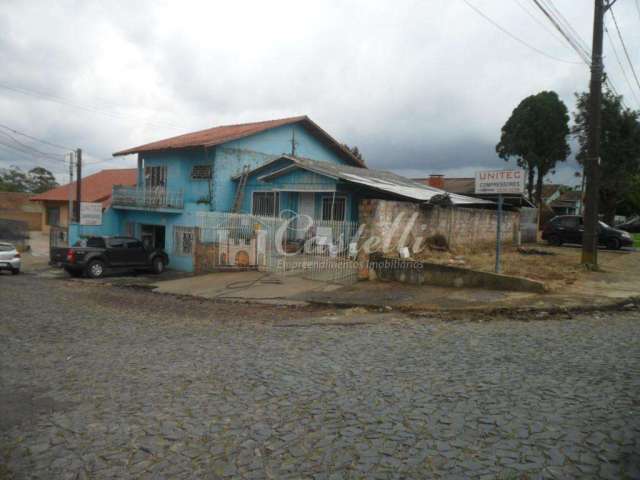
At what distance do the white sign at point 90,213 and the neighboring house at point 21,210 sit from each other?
2203cm

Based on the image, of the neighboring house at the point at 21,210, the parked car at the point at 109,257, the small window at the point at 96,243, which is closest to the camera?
the parked car at the point at 109,257

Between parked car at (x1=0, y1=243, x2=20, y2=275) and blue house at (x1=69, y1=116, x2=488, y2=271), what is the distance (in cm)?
358

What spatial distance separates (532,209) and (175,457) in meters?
26.5

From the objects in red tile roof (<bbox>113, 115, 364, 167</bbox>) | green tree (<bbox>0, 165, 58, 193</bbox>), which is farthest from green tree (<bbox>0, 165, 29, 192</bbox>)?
red tile roof (<bbox>113, 115, 364, 167</bbox>)

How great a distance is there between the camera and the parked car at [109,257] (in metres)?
19.4

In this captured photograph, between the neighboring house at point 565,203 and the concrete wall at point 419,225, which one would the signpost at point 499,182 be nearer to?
the concrete wall at point 419,225

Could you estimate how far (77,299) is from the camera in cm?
1391

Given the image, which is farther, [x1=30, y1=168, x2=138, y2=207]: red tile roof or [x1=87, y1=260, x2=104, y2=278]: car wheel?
→ [x1=30, y1=168, x2=138, y2=207]: red tile roof

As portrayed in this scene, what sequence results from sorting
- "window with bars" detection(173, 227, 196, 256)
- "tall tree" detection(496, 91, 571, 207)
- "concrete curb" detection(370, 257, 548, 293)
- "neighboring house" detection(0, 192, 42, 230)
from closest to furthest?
"concrete curb" detection(370, 257, 548, 293), "window with bars" detection(173, 227, 196, 256), "tall tree" detection(496, 91, 571, 207), "neighboring house" detection(0, 192, 42, 230)

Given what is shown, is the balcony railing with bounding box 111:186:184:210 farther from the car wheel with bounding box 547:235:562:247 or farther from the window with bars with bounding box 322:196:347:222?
the car wheel with bounding box 547:235:562:247

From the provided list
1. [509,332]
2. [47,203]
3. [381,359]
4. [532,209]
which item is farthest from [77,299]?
[47,203]

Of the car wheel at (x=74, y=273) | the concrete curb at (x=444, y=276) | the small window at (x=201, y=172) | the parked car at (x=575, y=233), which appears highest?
the small window at (x=201, y=172)

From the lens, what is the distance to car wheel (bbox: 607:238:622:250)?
23.6m

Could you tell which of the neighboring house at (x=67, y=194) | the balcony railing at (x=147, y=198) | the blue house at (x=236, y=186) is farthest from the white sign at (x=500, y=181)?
the neighboring house at (x=67, y=194)
